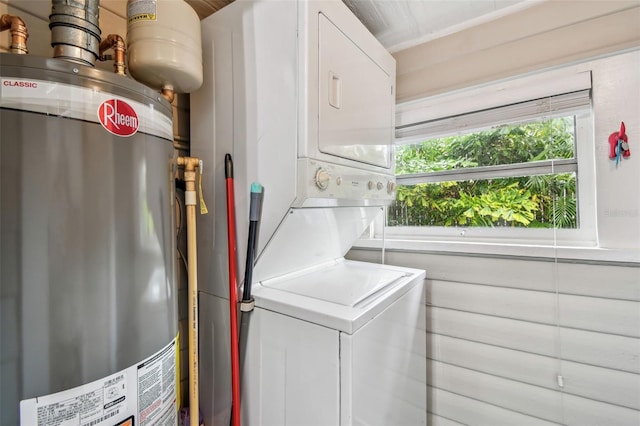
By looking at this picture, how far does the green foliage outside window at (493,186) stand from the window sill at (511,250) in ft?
0.70

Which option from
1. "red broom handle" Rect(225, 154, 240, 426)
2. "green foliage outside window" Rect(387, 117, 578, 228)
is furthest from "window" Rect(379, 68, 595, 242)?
"red broom handle" Rect(225, 154, 240, 426)

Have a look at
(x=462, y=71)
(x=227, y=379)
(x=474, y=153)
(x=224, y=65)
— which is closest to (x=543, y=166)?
(x=474, y=153)

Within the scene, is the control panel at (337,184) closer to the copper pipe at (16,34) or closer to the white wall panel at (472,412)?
the copper pipe at (16,34)

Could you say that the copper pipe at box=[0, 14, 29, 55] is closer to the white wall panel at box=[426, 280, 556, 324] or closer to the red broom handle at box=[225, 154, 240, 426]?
the red broom handle at box=[225, 154, 240, 426]

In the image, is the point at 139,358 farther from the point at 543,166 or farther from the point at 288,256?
the point at 543,166

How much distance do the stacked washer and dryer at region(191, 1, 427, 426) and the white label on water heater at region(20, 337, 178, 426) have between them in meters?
0.41

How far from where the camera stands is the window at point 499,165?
70.5 inches

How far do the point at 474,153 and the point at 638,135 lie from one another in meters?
0.82

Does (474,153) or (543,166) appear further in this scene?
(474,153)

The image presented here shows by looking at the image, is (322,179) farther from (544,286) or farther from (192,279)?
(544,286)

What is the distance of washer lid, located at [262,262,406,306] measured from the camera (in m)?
1.35

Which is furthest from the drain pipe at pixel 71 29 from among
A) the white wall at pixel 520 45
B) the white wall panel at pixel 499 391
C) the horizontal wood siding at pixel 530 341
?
the white wall panel at pixel 499 391

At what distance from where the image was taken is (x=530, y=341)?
5.94ft

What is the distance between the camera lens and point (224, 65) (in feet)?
4.65
